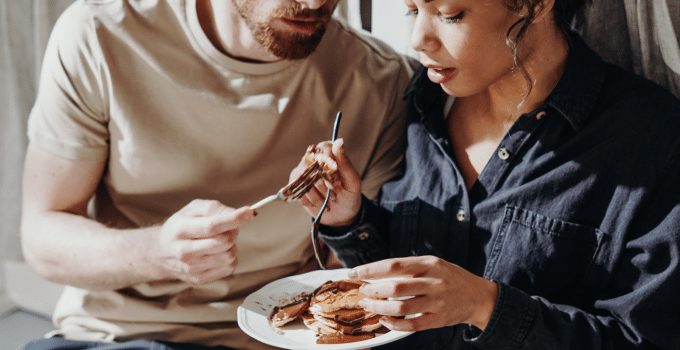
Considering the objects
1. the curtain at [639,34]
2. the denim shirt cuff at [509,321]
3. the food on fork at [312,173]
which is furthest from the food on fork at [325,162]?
the curtain at [639,34]

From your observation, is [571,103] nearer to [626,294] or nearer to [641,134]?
[641,134]

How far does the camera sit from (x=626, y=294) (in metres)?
1.37

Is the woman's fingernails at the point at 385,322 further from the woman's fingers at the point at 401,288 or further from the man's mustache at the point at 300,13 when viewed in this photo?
the man's mustache at the point at 300,13

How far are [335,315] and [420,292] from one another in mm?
181

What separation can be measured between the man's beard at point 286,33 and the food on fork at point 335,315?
0.47 m

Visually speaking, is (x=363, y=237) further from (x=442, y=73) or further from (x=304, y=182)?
(x=442, y=73)

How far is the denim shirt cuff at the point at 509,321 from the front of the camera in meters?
1.32

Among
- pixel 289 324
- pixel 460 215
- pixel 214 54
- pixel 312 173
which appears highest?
pixel 214 54

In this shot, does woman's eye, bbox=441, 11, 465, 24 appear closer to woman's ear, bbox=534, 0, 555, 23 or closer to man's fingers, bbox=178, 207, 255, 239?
woman's ear, bbox=534, 0, 555, 23

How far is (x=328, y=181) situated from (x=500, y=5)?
42 centimetres

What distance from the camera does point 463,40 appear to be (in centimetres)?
134

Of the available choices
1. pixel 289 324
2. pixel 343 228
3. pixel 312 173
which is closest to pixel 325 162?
pixel 312 173

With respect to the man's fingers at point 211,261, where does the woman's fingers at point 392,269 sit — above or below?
above

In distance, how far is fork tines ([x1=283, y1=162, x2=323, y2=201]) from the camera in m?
1.40
